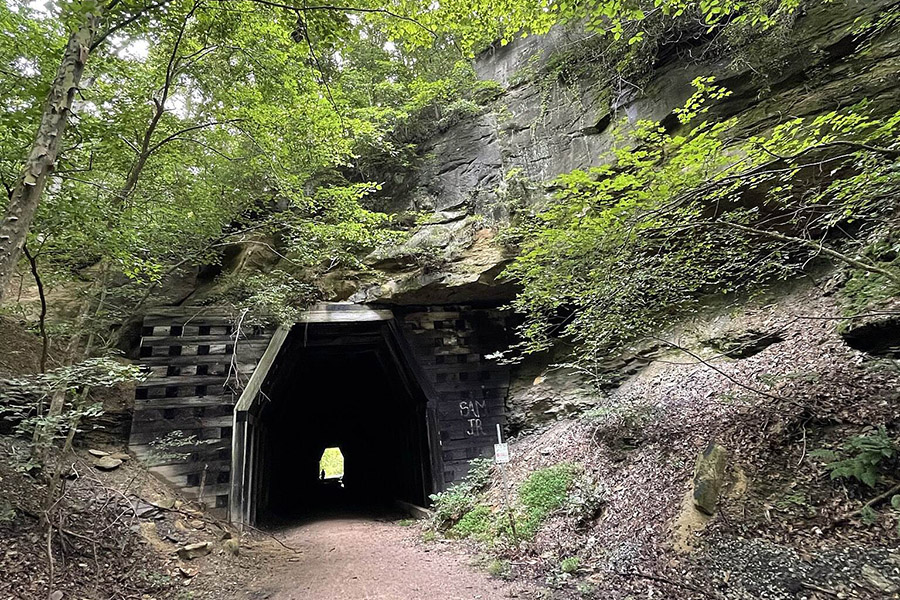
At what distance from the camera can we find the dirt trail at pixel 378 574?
13.4 feet

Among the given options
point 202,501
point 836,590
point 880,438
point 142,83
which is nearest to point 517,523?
point 836,590

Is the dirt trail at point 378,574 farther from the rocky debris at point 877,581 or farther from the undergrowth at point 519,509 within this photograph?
the rocky debris at point 877,581

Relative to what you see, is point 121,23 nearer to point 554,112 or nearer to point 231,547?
point 231,547

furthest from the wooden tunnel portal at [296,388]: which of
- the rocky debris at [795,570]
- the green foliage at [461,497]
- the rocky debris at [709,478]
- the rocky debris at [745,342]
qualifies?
the rocky debris at [795,570]

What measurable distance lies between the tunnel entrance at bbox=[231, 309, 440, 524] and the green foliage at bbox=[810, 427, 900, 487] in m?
6.39

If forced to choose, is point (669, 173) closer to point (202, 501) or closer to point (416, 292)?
point (416, 292)

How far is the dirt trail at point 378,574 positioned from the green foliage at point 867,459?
282 centimetres

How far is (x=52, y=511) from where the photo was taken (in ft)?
12.8

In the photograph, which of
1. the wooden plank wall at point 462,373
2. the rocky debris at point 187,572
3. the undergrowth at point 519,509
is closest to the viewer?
the rocky debris at point 187,572

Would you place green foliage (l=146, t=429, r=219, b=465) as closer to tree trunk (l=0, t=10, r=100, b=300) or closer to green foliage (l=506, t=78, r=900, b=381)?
tree trunk (l=0, t=10, r=100, b=300)

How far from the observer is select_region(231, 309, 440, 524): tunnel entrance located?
7688mm

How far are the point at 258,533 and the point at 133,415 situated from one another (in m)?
2.81

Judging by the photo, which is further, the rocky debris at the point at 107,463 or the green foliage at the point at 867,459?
the rocky debris at the point at 107,463

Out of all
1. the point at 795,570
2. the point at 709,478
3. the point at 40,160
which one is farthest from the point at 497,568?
the point at 40,160
